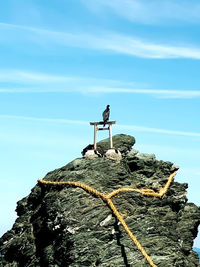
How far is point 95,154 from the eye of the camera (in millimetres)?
22531

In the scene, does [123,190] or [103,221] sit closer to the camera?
[103,221]

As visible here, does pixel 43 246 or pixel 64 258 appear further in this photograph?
pixel 43 246

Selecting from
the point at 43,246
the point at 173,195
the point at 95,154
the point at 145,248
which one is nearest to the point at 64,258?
the point at 43,246

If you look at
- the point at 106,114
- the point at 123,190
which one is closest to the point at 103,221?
the point at 123,190

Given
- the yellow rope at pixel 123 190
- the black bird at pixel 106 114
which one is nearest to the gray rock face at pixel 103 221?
the yellow rope at pixel 123 190

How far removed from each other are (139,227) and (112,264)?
1.98 metres

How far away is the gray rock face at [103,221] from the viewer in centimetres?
1948

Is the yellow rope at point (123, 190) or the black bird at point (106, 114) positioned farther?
the black bird at point (106, 114)

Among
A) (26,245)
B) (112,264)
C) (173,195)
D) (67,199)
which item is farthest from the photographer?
(173,195)

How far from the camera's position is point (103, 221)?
1988 centimetres

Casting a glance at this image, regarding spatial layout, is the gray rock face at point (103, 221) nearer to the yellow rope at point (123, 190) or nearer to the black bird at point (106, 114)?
the yellow rope at point (123, 190)

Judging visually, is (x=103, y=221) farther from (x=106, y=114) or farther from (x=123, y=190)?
(x=106, y=114)

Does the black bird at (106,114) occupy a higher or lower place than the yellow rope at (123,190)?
higher

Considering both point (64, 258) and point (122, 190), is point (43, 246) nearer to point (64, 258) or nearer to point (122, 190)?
point (64, 258)
